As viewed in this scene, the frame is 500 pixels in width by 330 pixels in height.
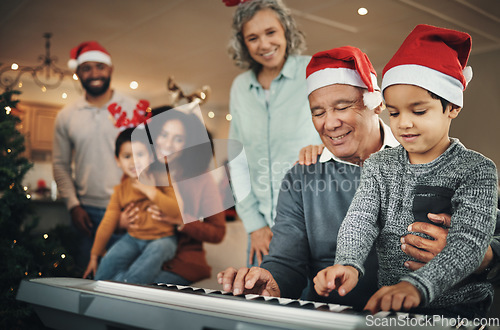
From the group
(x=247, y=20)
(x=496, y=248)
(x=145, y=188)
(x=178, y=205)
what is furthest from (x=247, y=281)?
(x=145, y=188)

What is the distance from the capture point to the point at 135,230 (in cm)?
216

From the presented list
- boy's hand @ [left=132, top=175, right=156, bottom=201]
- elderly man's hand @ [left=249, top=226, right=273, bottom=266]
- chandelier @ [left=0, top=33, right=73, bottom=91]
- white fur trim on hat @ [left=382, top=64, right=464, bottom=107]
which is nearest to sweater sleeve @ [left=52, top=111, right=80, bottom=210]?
chandelier @ [left=0, top=33, right=73, bottom=91]

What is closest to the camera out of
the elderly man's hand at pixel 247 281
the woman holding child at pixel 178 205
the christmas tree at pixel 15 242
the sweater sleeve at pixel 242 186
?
the elderly man's hand at pixel 247 281

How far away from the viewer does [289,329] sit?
1.94 feet

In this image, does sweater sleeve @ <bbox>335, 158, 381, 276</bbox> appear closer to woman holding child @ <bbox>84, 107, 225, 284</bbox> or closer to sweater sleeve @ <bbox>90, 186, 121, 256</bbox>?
woman holding child @ <bbox>84, 107, 225, 284</bbox>

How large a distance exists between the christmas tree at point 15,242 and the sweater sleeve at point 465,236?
5.62 feet

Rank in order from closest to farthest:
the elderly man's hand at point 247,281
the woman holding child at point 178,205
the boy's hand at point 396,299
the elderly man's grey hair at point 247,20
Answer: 1. the boy's hand at point 396,299
2. the elderly man's hand at point 247,281
3. the elderly man's grey hair at point 247,20
4. the woman holding child at point 178,205

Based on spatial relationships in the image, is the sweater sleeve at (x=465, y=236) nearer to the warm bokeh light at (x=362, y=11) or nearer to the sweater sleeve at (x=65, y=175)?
the warm bokeh light at (x=362, y=11)

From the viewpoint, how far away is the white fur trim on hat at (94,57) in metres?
2.43

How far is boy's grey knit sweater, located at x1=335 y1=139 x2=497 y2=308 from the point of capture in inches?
30.9

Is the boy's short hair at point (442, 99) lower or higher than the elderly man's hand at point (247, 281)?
higher

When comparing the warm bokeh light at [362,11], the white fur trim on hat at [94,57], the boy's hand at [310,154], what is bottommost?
the boy's hand at [310,154]

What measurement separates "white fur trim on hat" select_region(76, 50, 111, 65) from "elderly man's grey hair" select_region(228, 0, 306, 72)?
3.33ft

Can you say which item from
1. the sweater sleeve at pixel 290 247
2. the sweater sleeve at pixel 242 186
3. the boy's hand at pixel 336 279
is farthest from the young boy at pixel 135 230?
the boy's hand at pixel 336 279
